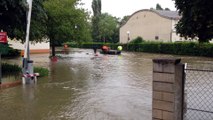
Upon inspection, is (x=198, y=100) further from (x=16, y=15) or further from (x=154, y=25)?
(x=154, y=25)

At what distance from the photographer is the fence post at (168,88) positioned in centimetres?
528

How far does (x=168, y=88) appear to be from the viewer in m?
5.36

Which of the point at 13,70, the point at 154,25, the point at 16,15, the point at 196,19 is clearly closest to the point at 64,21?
the point at 13,70

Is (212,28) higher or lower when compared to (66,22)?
lower

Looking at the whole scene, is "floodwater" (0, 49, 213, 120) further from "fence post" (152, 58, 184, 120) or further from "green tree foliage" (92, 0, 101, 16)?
"green tree foliage" (92, 0, 101, 16)

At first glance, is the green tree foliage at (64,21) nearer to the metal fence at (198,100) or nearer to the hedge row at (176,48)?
the hedge row at (176,48)

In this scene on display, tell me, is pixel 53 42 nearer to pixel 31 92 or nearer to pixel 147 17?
→ pixel 31 92

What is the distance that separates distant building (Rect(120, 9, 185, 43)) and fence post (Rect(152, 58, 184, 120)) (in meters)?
41.8

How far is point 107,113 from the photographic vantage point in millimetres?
7629

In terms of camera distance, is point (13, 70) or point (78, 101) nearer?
point (78, 101)

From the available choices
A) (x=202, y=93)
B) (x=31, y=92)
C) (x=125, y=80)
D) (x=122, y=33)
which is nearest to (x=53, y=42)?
(x=125, y=80)

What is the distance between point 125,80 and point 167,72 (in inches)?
336

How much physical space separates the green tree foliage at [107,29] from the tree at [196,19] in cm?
6354

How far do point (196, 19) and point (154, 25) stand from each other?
4819 cm
